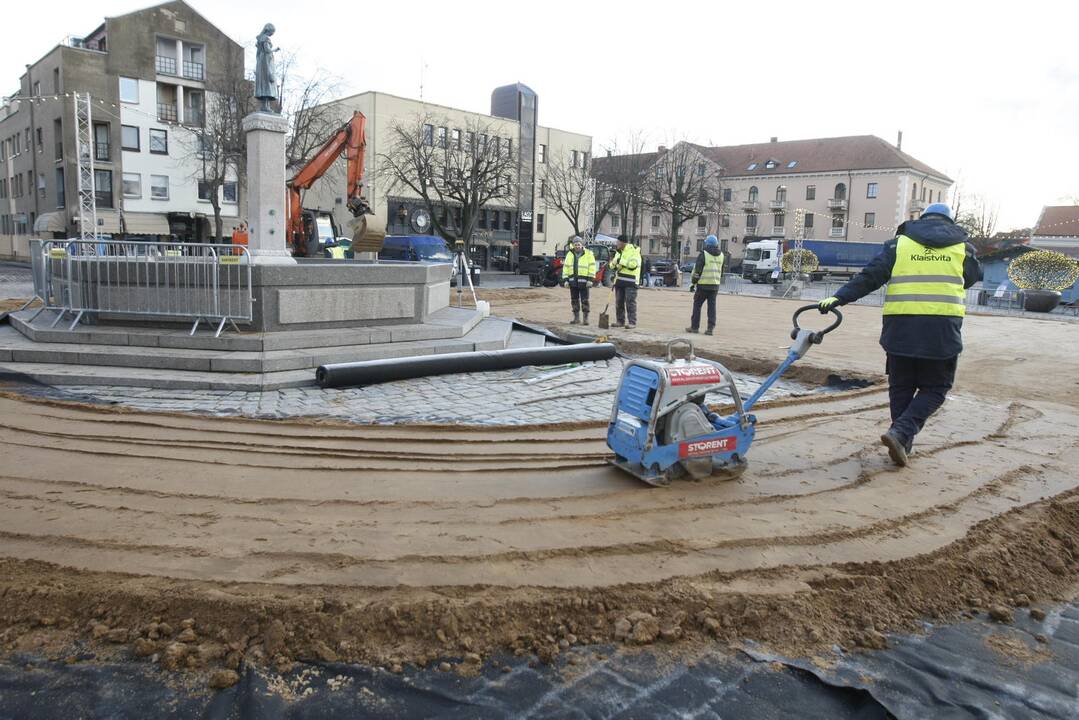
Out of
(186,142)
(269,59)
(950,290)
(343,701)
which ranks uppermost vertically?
(186,142)

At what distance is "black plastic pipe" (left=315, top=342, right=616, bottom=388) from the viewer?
8.22m

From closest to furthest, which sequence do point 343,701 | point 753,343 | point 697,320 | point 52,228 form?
point 343,701
point 753,343
point 697,320
point 52,228

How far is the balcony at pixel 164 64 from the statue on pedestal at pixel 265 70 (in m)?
40.7

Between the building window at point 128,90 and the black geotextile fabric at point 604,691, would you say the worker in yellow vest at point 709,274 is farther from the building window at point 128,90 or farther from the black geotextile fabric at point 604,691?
the building window at point 128,90

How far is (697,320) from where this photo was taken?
1434cm

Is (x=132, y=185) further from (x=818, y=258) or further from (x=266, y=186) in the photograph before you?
(x=818, y=258)

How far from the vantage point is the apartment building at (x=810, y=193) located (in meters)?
66.0

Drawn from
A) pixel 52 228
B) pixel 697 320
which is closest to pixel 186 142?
pixel 52 228

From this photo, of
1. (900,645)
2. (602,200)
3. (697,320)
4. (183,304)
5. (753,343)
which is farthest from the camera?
(602,200)

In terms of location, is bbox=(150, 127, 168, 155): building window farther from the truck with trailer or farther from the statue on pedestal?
the statue on pedestal

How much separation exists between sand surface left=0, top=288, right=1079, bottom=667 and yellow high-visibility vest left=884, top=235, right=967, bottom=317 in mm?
1251

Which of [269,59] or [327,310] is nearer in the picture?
[327,310]

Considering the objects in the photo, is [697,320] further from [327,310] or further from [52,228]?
[52,228]

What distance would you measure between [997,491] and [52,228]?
5093 cm
